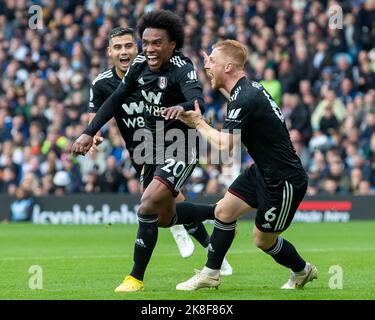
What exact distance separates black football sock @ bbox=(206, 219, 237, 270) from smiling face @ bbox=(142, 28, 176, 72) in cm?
177

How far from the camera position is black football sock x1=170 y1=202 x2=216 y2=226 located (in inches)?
450

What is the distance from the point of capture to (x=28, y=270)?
12.3m

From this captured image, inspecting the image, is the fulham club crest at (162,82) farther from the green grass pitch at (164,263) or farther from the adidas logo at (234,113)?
the green grass pitch at (164,263)

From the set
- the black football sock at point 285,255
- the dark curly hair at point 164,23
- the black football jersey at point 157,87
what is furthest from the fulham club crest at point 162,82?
the black football sock at point 285,255

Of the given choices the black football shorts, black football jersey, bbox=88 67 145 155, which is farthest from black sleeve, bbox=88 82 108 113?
the black football shorts

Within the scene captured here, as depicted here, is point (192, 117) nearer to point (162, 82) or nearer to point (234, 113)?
point (234, 113)

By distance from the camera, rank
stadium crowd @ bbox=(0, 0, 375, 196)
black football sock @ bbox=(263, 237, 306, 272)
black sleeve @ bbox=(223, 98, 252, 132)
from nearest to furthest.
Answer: black sleeve @ bbox=(223, 98, 252, 132) < black football sock @ bbox=(263, 237, 306, 272) < stadium crowd @ bbox=(0, 0, 375, 196)

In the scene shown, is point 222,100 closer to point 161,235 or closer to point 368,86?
point 368,86

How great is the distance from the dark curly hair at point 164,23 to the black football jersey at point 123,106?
147cm

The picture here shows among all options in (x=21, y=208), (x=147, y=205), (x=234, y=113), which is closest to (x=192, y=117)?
(x=234, y=113)

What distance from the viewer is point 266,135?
32.0 feet

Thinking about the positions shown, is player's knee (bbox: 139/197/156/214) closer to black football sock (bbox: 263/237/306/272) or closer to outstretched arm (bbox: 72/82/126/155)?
outstretched arm (bbox: 72/82/126/155)

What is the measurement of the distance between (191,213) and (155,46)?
6.66 feet
